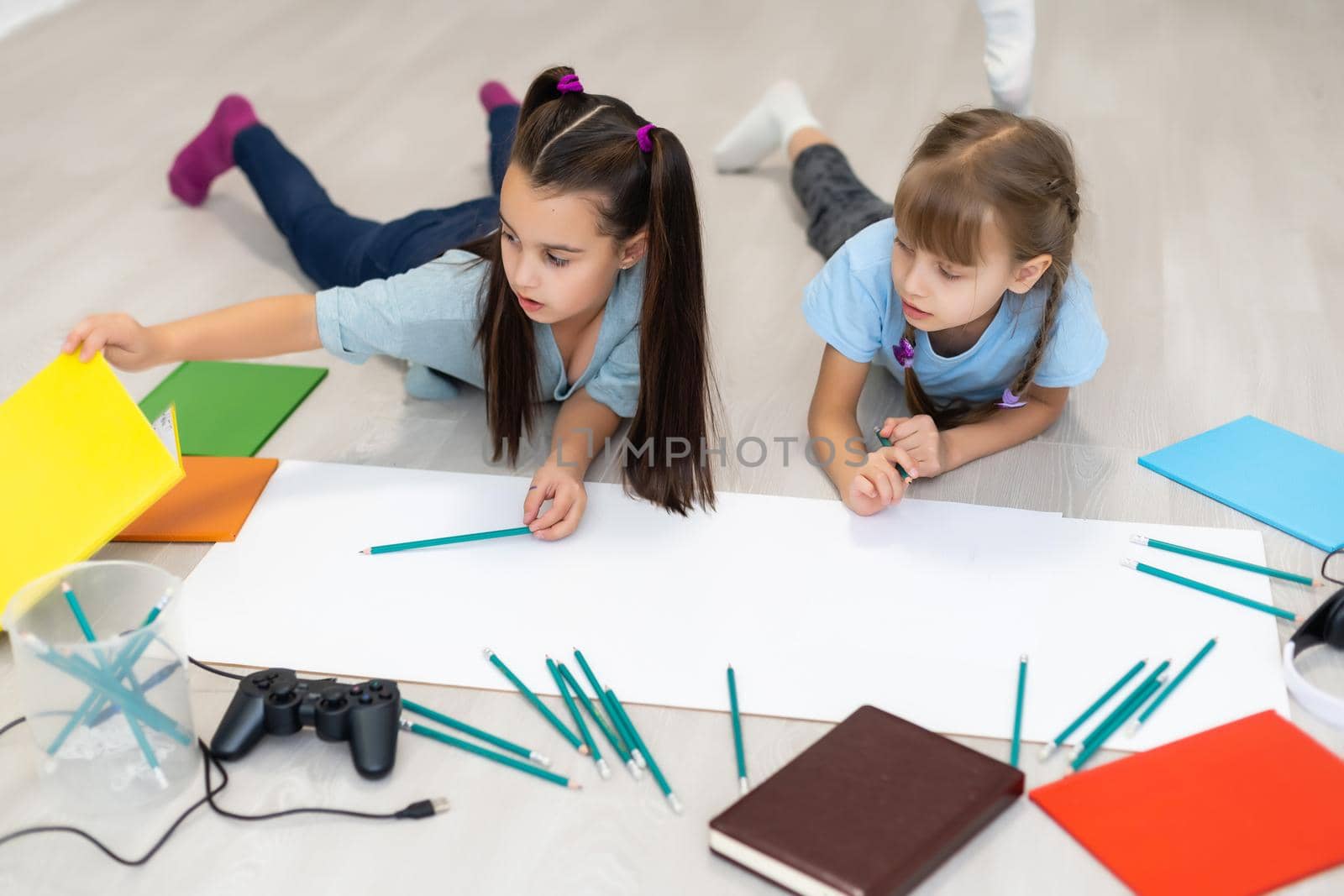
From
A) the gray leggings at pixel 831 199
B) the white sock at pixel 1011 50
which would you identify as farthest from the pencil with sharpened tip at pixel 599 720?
the white sock at pixel 1011 50

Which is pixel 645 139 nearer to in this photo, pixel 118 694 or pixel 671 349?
pixel 671 349

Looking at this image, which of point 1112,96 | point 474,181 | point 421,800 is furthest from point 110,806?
point 1112,96

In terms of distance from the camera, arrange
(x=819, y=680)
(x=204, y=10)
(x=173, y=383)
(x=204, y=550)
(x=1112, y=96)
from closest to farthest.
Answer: (x=819, y=680)
(x=204, y=550)
(x=173, y=383)
(x=1112, y=96)
(x=204, y=10)

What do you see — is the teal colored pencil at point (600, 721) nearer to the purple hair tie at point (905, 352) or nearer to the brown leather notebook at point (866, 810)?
the brown leather notebook at point (866, 810)

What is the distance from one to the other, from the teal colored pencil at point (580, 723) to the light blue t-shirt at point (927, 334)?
50 cm

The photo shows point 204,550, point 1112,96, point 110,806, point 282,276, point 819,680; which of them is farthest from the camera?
point 1112,96

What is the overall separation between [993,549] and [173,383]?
968 mm

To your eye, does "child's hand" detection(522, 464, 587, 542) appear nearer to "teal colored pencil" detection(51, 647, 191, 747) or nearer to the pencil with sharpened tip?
the pencil with sharpened tip

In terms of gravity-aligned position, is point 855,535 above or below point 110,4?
below

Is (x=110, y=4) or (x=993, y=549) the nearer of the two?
(x=993, y=549)

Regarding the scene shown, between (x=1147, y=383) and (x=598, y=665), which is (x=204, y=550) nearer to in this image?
(x=598, y=665)

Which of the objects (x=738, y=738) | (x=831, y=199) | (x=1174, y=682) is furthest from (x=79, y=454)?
(x=831, y=199)

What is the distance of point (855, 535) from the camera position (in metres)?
1.28

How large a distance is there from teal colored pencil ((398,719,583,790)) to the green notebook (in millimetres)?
505
